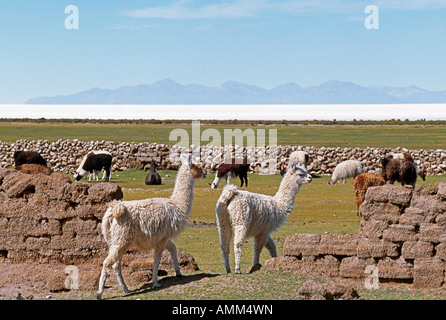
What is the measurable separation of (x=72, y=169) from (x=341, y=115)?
131 metres

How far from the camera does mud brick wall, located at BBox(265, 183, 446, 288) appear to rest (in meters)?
13.9

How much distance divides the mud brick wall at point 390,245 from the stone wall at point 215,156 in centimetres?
3931

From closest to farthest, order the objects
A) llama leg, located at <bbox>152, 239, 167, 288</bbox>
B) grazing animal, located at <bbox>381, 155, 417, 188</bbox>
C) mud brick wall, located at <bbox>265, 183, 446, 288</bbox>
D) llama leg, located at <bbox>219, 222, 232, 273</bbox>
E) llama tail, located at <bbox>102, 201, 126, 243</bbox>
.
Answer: llama tail, located at <bbox>102, 201, 126, 243</bbox>
llama leg, located at <bbox>152, 239, 167, 288</bbox>
mud brick wall, located at <bbox>265, 183, 446, 288</bbox>
llama leg, located at <bbox>219, 222, 232, 273</bbox>
grazing animal, located at <bbox>381, 155, 417, 188</bbox>

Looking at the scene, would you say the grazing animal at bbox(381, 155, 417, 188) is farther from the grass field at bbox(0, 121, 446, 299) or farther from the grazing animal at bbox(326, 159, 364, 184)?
the grazing animal at bbox(326, 159, 364, 184)

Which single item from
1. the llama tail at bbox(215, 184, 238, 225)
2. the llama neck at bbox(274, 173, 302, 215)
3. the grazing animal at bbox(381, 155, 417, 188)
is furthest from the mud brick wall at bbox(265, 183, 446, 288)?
the grazing animal at bbox(381, 155, 417, 188)

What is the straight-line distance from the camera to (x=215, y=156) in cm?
6166

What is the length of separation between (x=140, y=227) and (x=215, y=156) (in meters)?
48.0

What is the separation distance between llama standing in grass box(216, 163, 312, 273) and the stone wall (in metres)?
38.3

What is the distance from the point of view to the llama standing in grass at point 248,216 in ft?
49.0

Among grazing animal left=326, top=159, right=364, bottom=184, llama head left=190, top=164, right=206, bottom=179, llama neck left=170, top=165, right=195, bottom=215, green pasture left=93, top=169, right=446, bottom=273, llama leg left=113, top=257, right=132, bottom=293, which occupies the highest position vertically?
llama head left=190, top=164, right=206, bottom=179

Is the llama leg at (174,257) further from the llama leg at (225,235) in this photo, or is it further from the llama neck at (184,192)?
the llama leg at (225,235)

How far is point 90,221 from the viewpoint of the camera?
A: 51.4ft

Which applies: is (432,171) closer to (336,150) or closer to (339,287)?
(336,150)

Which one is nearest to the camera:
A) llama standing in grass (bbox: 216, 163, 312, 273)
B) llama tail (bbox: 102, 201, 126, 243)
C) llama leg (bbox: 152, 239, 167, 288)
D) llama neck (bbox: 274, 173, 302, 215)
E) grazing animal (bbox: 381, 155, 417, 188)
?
llama tail (bbox: 102, 201, 126, 243)
